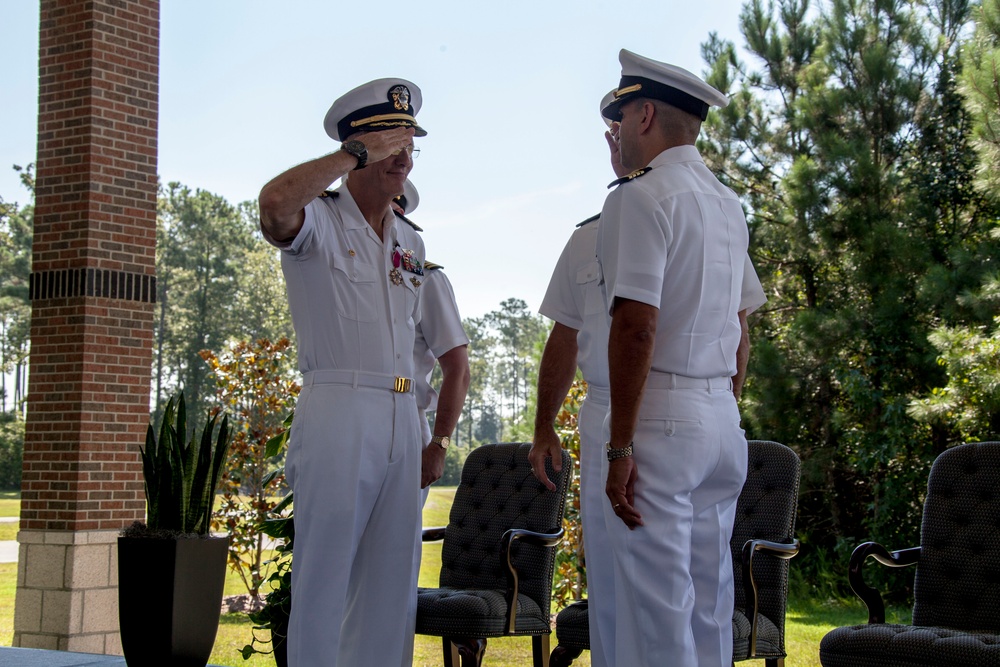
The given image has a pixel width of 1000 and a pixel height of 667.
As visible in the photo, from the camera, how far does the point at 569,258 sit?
3146mm

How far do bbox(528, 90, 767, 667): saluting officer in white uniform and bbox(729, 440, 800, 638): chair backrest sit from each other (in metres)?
0.72

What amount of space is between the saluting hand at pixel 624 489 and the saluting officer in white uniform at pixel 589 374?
0.35 metres

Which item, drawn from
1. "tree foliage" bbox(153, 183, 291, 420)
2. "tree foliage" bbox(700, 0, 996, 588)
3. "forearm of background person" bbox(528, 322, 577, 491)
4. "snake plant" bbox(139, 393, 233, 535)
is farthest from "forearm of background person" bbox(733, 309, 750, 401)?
"tree foliage" bbox(153, 183, 291, 420)

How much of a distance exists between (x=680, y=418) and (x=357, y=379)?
0.87 m

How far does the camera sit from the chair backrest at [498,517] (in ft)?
11.8

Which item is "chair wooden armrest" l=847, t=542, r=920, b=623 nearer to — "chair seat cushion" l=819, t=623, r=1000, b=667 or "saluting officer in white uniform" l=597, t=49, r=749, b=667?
"chair seat cushion" l=819, t=623, r=1000, b=667

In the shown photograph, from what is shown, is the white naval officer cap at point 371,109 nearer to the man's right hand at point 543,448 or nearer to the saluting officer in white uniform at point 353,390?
the saluting officer in white uniform at point 353,390

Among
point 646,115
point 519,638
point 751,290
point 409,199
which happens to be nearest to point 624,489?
point 751,290

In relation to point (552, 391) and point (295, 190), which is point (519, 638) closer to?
point (552, 391)

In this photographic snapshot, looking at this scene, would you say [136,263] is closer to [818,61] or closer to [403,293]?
[403,293]

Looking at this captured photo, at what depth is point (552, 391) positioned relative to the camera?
2996 mm

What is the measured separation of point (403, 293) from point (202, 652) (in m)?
1.77

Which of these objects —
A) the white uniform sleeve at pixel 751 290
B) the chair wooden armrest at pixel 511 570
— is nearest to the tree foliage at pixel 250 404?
the chair wooden armrest at pixel 511 570

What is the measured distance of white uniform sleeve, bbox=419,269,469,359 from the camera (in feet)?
10.7
